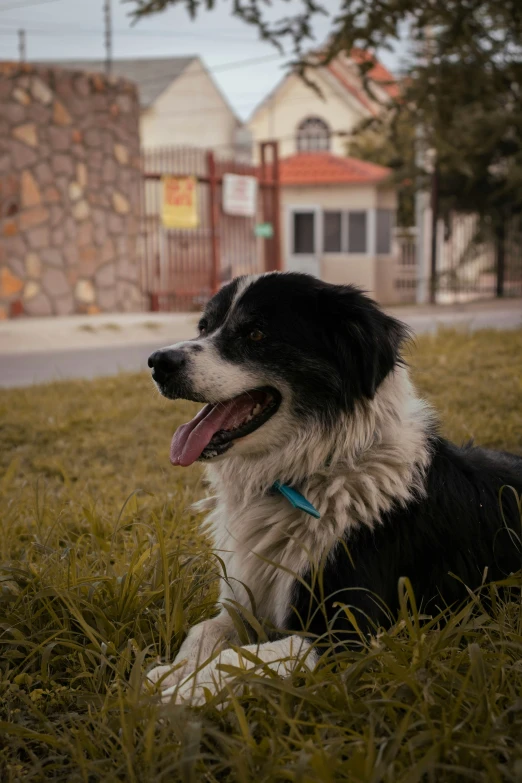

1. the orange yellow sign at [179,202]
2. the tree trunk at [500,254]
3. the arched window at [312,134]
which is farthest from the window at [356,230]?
the arched window at [312,134]

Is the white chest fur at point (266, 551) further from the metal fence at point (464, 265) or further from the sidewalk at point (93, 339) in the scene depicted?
the metal fence at point (464, 265)

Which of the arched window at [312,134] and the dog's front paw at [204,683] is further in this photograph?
the arched window at [312,134]

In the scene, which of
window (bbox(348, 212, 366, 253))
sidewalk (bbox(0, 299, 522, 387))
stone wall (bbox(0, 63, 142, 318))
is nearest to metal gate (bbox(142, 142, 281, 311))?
stone wall (bbox(0, 63, 142, 318))

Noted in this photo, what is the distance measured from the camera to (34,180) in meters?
14.7

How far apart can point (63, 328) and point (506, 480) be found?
10974 mm

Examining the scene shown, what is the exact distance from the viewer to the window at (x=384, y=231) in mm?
27000

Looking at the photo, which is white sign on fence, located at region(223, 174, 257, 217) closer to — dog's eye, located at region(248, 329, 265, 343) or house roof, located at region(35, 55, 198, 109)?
dog's eye, located at region(248, 329, 265, 343)

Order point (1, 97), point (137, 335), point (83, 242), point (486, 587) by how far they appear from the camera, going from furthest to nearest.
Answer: point (83, 242)
point (1, 97)
point (137, 335)
point (486, 587)

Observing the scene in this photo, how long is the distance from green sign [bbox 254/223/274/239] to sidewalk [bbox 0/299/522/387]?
12.4ft

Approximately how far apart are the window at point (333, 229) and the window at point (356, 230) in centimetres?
35

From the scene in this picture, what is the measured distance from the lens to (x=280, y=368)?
9.74 feet

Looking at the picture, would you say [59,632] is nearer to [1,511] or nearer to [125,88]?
[1,511]

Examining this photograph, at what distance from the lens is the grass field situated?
75.6 inches

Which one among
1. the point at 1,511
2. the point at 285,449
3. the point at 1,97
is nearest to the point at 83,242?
the point at 1,97
